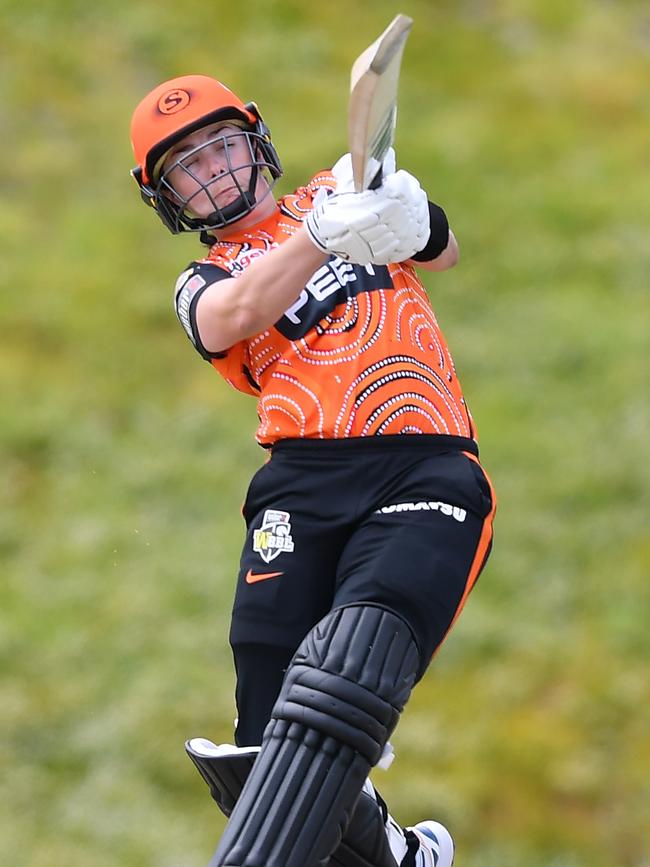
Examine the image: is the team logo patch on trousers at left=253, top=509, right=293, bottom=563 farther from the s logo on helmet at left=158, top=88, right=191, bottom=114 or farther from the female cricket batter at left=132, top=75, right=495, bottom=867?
the s logo on helmet at left=158, top=88, right=191, bottom=114

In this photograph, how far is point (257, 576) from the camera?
4.54 m

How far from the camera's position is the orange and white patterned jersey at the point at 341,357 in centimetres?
445

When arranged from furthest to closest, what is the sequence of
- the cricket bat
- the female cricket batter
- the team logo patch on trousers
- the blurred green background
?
1. the blurred green background
2. the team logo patch on trousers
3. the female cricket batter
4. the cricket bat

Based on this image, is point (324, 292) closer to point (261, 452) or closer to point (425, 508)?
point (425, 508)

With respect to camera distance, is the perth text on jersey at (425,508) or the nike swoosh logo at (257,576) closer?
the perth text on jersey at (425,508)

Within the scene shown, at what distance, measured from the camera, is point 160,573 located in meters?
10.6

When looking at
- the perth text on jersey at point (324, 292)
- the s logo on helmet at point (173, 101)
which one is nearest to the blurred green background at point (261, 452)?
the perth text on jersey at point (324, 292)

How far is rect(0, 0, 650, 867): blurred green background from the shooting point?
9.45 meters

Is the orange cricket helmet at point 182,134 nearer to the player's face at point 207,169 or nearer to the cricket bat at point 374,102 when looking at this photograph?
the player's face at point 207,169

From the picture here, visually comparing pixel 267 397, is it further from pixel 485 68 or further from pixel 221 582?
pixel 485 68

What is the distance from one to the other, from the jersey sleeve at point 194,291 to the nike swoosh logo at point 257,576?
631 mm

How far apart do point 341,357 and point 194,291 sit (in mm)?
453

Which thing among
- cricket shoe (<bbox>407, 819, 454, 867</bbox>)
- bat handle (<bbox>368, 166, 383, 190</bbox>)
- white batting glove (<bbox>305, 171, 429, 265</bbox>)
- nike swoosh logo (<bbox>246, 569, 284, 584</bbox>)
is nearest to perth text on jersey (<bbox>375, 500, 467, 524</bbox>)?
nike swoosh logo (<bbox>246, 569, 284, 584</bbox>)

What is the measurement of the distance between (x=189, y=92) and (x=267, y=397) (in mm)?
932
